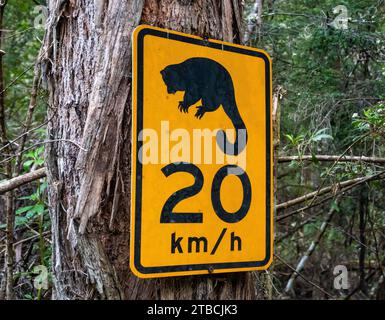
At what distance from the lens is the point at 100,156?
6.31 ft

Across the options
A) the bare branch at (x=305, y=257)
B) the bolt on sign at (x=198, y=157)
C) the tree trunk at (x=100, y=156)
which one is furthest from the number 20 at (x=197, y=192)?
the bare branch at (x=305, y=257)

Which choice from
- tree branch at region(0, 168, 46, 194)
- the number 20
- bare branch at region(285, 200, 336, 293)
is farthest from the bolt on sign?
bare branch at region(285, 200, 336, 293)

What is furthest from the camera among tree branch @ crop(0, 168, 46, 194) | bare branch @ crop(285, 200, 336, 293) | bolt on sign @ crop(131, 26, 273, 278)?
bare branch @ crop(285, 200, 336, 293)

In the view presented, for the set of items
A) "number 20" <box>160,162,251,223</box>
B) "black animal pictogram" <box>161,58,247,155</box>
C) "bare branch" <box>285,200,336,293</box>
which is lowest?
"bare branch" <box>285,200,336,293</box>

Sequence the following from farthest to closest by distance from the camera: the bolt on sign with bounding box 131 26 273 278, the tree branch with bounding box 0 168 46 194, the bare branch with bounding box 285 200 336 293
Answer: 1. the bare branch with bounding box 285 200 336 293
2. the tree branch with bounding box 0 168 46 194
3. the bolt on sign with bounding box 131 26 273 278

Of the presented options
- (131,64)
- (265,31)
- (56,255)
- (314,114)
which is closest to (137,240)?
(56,255)

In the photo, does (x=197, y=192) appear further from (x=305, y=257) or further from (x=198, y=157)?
(x=305, y=257)

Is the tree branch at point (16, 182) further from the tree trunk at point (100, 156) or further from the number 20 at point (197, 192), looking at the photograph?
the number 20 at point (197, 192)

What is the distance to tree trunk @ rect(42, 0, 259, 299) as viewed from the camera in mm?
1920

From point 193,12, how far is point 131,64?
1.09 ft

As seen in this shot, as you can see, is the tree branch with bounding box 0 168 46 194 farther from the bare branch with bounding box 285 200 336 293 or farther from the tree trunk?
the bare branch with bounding box 285 200 336 293

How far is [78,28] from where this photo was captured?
205 cm

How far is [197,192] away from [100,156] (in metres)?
0.36
